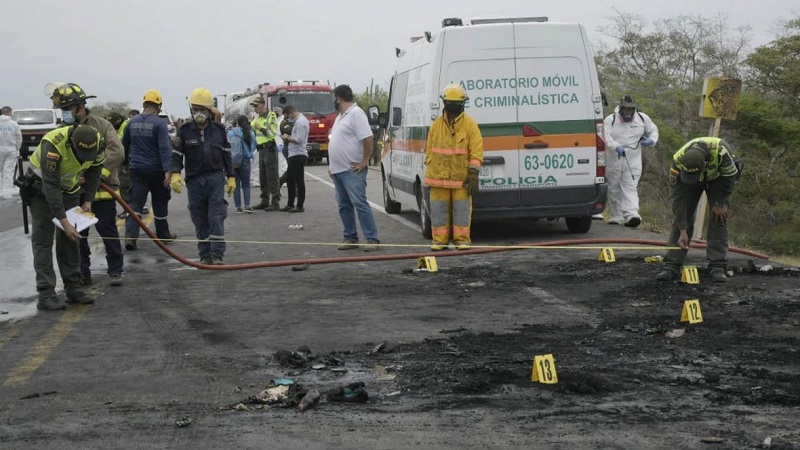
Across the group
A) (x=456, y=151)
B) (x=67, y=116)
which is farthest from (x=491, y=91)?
(x=67, y=116)

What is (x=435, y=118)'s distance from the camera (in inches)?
550

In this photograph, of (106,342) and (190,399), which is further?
(106,342)

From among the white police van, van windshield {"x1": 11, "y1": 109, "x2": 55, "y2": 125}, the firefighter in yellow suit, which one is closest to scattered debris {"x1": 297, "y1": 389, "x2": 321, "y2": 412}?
the firefighter in yellow suit

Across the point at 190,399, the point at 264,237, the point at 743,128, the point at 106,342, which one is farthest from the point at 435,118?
the point at 743,128

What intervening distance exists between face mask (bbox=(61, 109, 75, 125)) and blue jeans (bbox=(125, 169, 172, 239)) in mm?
3390

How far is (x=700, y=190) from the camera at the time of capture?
10820 mm

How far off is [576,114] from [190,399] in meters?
9.01

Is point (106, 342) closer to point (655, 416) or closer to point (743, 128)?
point (655, 416)

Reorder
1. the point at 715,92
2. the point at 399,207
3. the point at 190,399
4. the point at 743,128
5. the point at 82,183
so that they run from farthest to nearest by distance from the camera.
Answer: the point at 743,128 < the point at 399,207 < the point at 715,92 < the point at 82,183 < the point at 190,399

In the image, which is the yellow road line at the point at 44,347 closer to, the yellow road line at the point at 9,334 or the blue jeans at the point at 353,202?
the yellow road line at the point at 9,334

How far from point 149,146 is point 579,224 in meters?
5.75

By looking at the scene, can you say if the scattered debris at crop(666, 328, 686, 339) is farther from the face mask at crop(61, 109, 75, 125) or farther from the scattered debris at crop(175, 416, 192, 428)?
the face mask at crop(61, 109, 75, 125)

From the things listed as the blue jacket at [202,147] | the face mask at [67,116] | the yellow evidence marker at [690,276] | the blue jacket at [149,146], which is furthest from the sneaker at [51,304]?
the yellow evidence marker at [690,276]

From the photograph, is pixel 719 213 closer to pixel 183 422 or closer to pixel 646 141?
pixel 646 141
